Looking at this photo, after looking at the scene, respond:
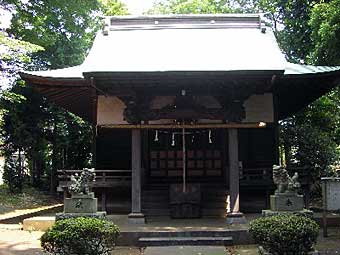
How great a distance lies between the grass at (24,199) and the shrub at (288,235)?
10.7m

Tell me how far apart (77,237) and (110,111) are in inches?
243

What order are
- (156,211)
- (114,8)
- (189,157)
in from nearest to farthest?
(156,211) → (189,157) → (114,8)

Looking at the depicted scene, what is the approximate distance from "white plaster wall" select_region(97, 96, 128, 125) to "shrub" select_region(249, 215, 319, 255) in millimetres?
6502

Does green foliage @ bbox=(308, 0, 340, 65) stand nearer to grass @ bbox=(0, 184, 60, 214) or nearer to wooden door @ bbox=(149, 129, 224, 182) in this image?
wooden door @ bbox=(149, 129, 224, 182)

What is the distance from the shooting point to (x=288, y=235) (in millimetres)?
7344

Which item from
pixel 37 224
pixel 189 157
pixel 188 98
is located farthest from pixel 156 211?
pixel 188 98

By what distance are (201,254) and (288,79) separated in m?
5.84

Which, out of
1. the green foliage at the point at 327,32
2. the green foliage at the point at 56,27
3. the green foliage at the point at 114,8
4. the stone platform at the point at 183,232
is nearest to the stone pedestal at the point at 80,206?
the stone platform at the point at 183,232

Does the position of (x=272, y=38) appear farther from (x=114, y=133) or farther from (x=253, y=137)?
(x=114, y=133)

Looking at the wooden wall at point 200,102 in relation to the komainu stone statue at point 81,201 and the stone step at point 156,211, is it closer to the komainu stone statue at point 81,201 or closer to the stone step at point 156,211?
the stone step at point 156,211

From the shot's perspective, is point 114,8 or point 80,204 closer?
point 80,204

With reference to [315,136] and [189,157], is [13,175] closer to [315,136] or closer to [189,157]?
[189,157]

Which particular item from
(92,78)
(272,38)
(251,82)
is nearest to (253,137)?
(272,38)

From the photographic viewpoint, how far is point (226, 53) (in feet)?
39.8
